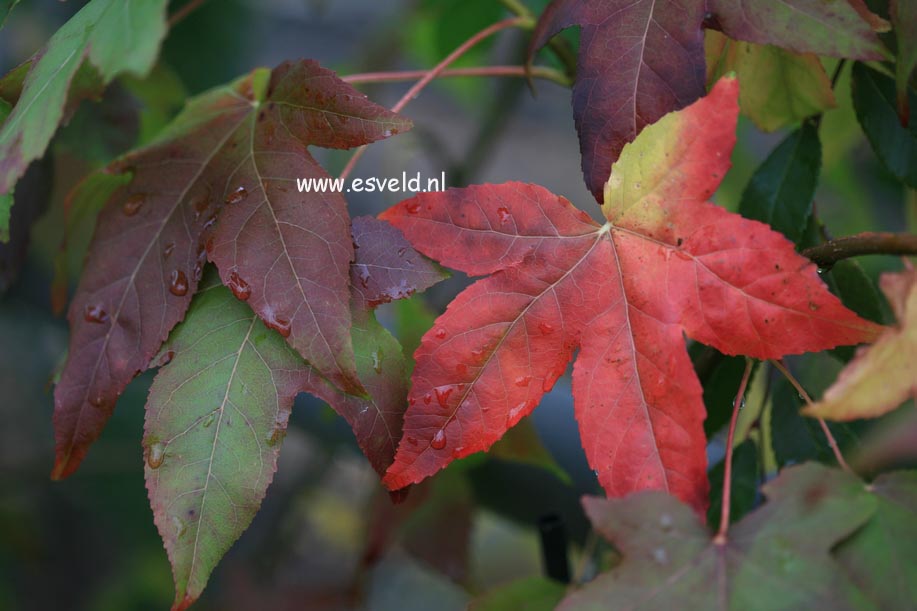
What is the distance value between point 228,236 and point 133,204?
0.10m

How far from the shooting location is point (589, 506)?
0.38m

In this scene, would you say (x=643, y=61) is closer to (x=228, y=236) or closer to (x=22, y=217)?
(x=228, y=236)

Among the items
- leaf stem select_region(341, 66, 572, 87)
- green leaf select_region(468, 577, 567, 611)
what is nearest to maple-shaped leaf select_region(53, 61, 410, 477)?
leaf stem select_region(341, 66, 572, 87)

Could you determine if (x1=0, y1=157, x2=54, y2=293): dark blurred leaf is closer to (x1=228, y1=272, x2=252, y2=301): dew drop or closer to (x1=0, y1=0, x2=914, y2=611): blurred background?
(x1=0, y1=0, x2=914, y2=611): blurred background

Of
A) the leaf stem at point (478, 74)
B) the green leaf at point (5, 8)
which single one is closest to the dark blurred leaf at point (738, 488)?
the leaf stem at point (478, 74)

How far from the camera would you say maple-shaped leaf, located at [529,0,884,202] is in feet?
1.40

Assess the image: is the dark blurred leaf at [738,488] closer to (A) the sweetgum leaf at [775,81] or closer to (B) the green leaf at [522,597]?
(B) the green leaf at [522,597]

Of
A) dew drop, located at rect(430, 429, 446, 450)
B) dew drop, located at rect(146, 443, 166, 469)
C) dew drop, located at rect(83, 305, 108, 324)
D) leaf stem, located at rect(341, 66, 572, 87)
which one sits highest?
leaf stem, located at rect(341, 66, 572, 87)

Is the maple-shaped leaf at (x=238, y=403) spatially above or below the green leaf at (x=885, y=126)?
below

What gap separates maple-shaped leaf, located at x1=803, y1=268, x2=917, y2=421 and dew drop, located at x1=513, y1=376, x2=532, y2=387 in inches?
6.0

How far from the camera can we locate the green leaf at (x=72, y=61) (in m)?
0.36

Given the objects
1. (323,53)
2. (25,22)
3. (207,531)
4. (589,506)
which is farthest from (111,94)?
(323,53)

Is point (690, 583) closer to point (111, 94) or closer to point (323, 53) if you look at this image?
point (111, 94)

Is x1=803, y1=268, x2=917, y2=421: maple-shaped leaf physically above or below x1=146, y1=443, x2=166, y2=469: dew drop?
above
